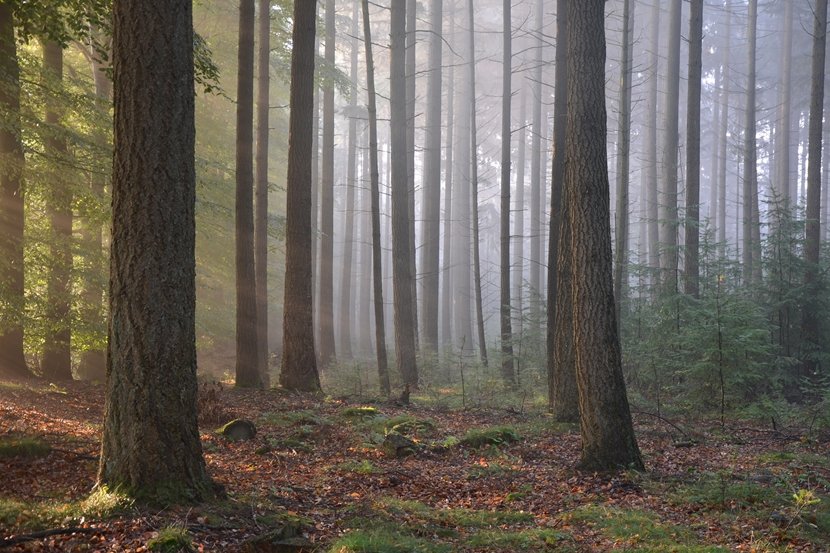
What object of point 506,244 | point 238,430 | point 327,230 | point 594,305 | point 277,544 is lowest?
point 238,430

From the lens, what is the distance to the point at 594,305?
8.02 meters

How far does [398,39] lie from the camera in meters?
18.9

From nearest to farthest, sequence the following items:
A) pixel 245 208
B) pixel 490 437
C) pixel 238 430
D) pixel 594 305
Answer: pixel 594 305, pixel 238 430, pixel 490 437, pixel 245 208

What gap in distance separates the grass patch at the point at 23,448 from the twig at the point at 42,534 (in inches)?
97.1

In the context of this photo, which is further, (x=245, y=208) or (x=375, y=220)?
(x=375, y=220)

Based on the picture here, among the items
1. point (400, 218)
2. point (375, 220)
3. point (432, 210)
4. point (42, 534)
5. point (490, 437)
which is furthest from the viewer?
point (432, 210)

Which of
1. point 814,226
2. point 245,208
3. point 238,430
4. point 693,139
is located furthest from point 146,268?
point 693,139

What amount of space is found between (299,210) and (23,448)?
7779 millimetres

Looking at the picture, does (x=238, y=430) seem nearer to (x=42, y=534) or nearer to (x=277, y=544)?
(x=277, y=544)

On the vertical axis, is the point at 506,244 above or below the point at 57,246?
above

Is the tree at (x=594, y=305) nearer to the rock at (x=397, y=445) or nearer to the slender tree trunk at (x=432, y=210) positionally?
the rock at (x=397, y=445)

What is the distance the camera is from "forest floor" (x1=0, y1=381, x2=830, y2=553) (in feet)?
16.7

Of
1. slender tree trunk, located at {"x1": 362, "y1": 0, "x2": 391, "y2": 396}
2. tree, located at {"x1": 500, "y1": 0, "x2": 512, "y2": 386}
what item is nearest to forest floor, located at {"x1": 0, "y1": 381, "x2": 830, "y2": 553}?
slender tree trunk, located at {"x1": 362, "y1": 0, "x2": 391, "y2": 396}

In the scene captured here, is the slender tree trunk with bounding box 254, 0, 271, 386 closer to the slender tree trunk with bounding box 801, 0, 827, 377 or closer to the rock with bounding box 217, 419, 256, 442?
the rock with bounding box 217, 419, 256, 442
